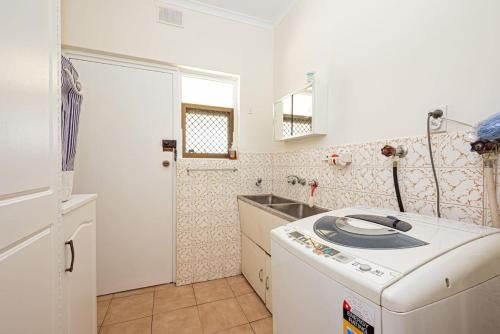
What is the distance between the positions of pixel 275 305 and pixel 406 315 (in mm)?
616

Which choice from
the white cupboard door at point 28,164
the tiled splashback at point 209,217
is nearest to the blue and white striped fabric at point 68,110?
the white cupboard door at point 28,164

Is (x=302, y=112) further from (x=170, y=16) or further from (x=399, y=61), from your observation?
(x=170, y=16)

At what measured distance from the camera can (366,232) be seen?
760 mm

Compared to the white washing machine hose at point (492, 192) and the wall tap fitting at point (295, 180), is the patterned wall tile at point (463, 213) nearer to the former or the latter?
the white washing machine hose at point (492, 192)

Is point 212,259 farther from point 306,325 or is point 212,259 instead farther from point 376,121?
point 376,121

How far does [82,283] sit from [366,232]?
1.32 meters

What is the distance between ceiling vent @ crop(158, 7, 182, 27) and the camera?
1968 mm

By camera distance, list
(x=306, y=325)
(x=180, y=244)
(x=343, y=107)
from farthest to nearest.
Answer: (x=180, y=244) < (x=343, y=107) < (x=306, y=325)

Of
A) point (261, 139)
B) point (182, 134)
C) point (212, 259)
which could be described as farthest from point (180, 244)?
point (261, 139)

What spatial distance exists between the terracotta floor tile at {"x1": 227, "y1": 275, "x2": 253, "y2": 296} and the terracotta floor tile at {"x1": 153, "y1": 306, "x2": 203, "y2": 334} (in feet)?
1.35

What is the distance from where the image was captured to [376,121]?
4.10 feet

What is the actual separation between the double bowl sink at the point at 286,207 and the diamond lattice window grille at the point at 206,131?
24.3 inches

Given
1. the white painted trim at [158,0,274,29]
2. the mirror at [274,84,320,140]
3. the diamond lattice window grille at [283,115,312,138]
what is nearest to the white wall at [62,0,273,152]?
the white painted trim at [158,0,274,29]

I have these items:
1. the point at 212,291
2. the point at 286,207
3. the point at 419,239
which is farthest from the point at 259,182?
the point at 419,239
